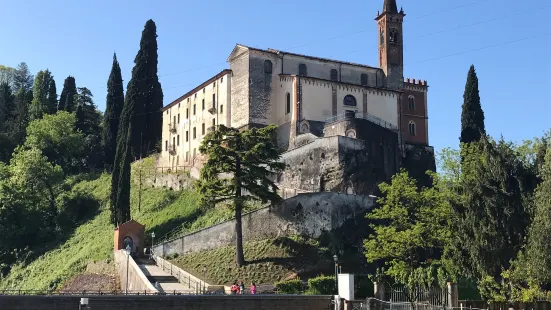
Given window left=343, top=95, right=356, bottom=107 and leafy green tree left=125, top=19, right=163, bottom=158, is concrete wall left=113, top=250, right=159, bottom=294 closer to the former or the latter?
window left=343, top=95, right=356, bottom=107

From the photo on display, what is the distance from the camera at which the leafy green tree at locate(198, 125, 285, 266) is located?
46406 millimetres

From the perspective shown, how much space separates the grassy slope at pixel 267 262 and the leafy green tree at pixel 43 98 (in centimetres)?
6319

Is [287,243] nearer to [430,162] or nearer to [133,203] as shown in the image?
[430,162]

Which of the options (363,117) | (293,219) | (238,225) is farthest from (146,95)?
(238,225)

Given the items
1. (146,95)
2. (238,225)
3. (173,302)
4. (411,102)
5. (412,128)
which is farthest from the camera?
(146,95)

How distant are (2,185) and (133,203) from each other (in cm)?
1260

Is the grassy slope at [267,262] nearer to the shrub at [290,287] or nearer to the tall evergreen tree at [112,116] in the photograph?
the shrub at [290,287]

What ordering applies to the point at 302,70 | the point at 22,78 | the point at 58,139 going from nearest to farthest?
the point at 302,70 < the point at 58,139 < the point at 22,78

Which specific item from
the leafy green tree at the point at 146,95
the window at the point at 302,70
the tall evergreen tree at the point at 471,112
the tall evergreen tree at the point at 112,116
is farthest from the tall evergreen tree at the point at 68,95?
the tall evergreen tree at the point at 471,112

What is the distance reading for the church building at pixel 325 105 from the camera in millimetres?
57031

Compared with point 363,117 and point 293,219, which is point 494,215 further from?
point 363,117

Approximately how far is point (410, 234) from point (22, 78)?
129 meters

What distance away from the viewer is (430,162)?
211 ft

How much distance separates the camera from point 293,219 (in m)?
48.5
